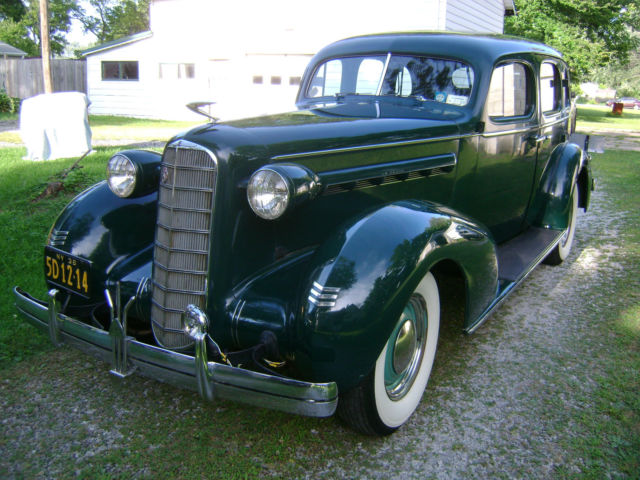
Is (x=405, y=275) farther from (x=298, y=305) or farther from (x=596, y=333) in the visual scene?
(x=596, y=333)

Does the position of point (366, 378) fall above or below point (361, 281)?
below

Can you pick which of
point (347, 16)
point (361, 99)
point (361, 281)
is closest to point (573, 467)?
point (361, 281)

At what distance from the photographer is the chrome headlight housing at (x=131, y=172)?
2537 millimetres

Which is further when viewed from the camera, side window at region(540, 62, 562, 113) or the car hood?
side window at region(540, 62, 562, 113)

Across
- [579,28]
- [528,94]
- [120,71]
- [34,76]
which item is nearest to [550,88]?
[528,94]

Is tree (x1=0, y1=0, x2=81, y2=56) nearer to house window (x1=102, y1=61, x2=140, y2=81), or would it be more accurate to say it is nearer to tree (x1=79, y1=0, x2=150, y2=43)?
tree (x1=79, y1=0, x2=150, y2=43)

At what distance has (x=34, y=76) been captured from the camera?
19734mm

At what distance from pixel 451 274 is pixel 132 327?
5.26 ft

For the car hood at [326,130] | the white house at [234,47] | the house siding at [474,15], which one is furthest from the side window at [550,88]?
the white house at [234,47]

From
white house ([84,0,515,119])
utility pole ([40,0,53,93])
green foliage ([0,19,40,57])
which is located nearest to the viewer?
utility pole ([40,0,53,93])

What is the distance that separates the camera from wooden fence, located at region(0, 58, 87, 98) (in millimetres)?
19500

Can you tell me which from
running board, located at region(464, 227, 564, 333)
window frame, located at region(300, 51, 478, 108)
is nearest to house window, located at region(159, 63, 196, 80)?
window frame, located at region(300, 51, 478, 108)

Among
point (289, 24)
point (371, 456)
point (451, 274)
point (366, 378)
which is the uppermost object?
point (289, 24)

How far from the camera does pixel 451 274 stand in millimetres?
2660
